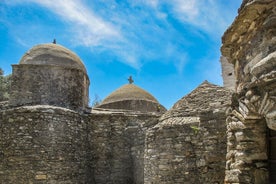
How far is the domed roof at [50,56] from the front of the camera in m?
13.5

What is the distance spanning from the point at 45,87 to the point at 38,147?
2.87m

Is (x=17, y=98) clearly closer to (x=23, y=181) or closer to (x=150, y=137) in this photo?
→ (x=23, y=181)

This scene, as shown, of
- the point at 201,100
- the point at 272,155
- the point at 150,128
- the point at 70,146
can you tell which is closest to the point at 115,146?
the point at 70,146

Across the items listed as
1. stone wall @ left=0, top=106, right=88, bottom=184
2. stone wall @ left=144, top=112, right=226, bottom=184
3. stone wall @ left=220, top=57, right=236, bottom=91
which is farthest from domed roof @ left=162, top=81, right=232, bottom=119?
stone wall @ left=220, top=57, right=236, bottom=91

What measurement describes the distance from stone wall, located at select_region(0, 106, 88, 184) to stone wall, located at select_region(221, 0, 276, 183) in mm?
7569

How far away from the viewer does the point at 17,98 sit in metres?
12.0

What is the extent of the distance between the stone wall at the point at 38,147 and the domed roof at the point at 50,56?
3311 mm

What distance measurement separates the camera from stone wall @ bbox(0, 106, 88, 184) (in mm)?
10047

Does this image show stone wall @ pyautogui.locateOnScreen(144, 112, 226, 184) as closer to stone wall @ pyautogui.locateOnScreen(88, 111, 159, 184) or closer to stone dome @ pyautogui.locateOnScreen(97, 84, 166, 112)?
stone wall @ pyautogui.locateOnScreen(88, 111, 159, 184)

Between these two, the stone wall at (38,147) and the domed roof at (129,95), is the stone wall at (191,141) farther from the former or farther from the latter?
the domed roof at (129,95)

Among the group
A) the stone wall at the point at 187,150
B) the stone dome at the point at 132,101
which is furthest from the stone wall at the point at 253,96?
the stone dome at the point at 132,101

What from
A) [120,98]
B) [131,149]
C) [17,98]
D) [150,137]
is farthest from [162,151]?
[120,98]

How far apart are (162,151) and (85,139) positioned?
4.50 m

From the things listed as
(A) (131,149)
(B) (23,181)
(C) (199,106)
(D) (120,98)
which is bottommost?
(B) (23,181)
